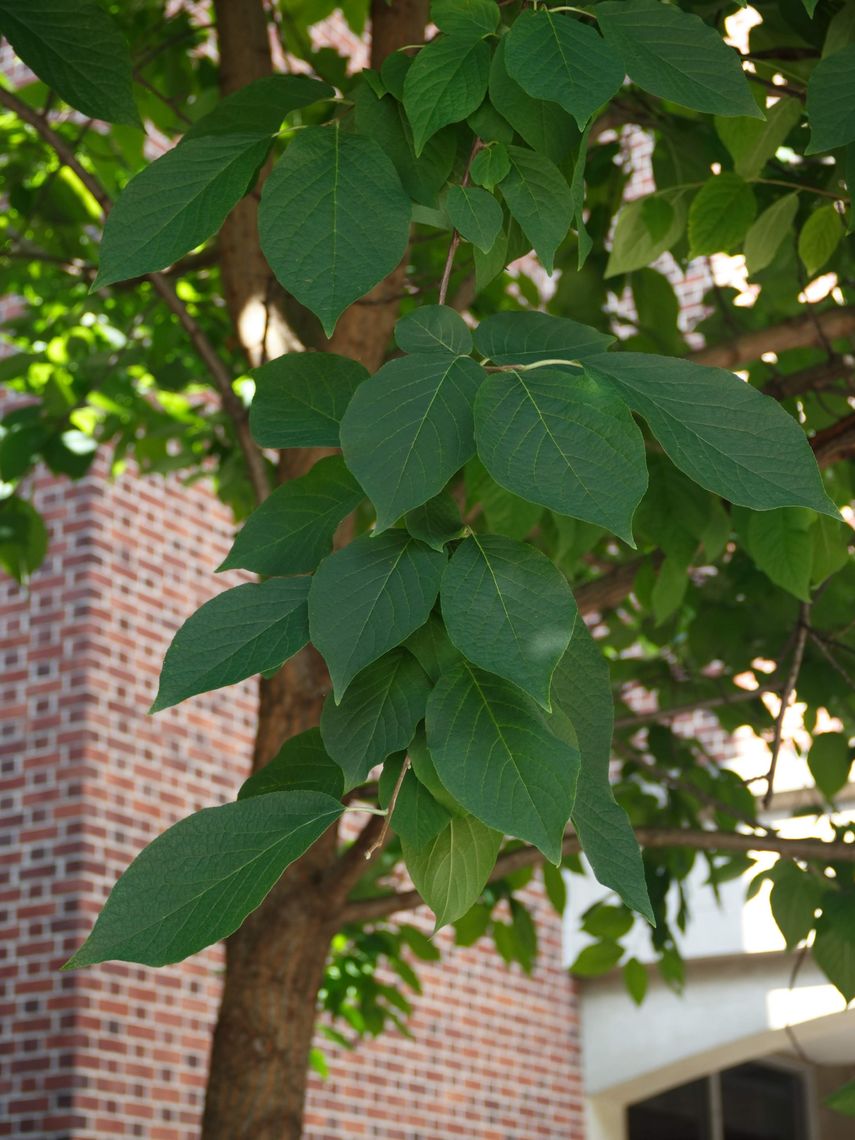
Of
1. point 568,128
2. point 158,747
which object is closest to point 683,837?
point 568,128

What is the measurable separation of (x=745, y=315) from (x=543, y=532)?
80 centimetres

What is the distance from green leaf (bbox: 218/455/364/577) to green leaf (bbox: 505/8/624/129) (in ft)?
0.69

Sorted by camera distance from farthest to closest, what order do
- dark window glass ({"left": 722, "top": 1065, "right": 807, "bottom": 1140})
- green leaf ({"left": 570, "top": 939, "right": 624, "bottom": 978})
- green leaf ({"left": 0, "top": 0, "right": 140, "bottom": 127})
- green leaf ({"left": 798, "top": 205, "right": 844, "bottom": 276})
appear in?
dark window glass ({"left": 722, "top": 1065, "right": 807, "bottom": 1140})
green leaf ({"left": 570, "top": 939, "right": 624, "bottom": 978})
green leaf ({"left": 798, "top": 205, "right": 844, "bottom": 276})
green leaf ({"left": 0, "top": 0, "right": 140, "bottom": 127})

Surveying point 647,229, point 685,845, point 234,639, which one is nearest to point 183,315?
point 647,229

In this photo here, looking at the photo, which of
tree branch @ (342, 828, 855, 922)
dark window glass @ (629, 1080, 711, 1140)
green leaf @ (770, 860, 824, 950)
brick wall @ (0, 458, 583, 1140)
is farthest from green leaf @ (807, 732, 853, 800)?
dark window glass @ (629, 1080, 711, 1140)

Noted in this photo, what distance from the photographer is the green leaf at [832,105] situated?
74 cm

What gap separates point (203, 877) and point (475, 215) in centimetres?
36

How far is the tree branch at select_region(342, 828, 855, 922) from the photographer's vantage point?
1.62 meters

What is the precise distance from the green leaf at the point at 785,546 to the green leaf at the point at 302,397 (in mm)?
869

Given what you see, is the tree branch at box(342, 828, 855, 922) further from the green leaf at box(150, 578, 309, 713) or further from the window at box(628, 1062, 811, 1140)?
the window at box(628, 1062, 811, 1140)

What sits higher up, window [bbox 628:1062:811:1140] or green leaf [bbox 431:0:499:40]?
window [bbox 628:1062:811:1140]

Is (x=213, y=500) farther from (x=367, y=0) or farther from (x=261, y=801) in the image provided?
(x=261, y=801)

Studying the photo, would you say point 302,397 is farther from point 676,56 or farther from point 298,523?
point 676,56

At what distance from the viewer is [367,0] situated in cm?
253
